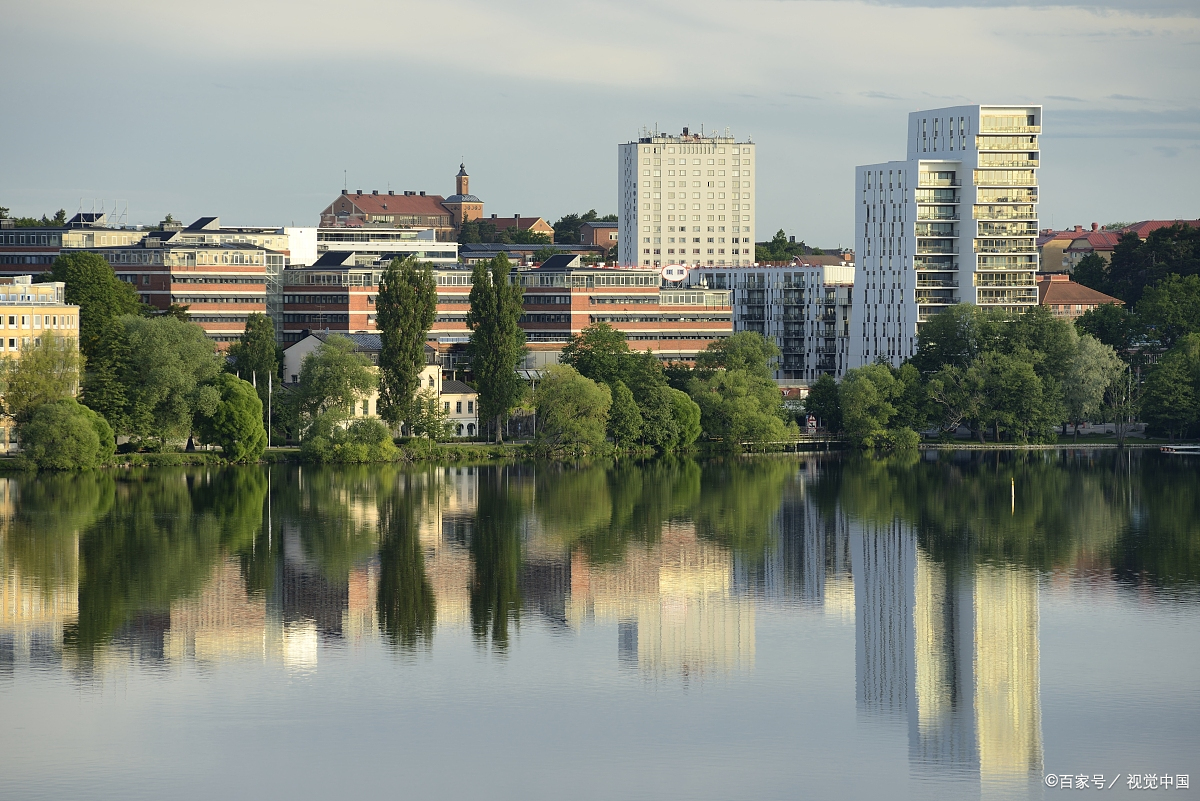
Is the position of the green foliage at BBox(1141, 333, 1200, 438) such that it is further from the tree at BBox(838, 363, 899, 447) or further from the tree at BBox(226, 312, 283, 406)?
the tree at BBox(226, 312, 283, 406)

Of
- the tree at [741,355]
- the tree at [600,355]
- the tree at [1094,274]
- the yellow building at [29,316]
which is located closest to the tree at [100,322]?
the yellow building at [29,316]

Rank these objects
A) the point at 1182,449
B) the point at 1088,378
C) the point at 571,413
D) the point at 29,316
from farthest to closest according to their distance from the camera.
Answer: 1. the point at 1088,378
2. the point at 1182,449
3. the point at 571,413
4. the point at 29,316

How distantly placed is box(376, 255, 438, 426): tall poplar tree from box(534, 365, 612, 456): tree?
8520 mm

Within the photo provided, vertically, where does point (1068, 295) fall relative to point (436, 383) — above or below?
above

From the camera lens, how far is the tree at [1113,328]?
128125 mm

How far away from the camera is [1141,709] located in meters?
40.2

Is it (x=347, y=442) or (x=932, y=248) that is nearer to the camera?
(x=347, y=442)

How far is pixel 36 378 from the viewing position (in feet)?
285

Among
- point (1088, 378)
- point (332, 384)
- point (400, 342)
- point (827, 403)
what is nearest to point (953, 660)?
point (400, 342)

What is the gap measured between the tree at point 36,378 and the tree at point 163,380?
3370 mm

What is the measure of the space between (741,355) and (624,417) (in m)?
15.1

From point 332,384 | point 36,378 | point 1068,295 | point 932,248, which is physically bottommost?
point 332,384

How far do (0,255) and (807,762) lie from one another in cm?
11335

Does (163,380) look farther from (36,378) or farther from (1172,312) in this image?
(1172,312)
